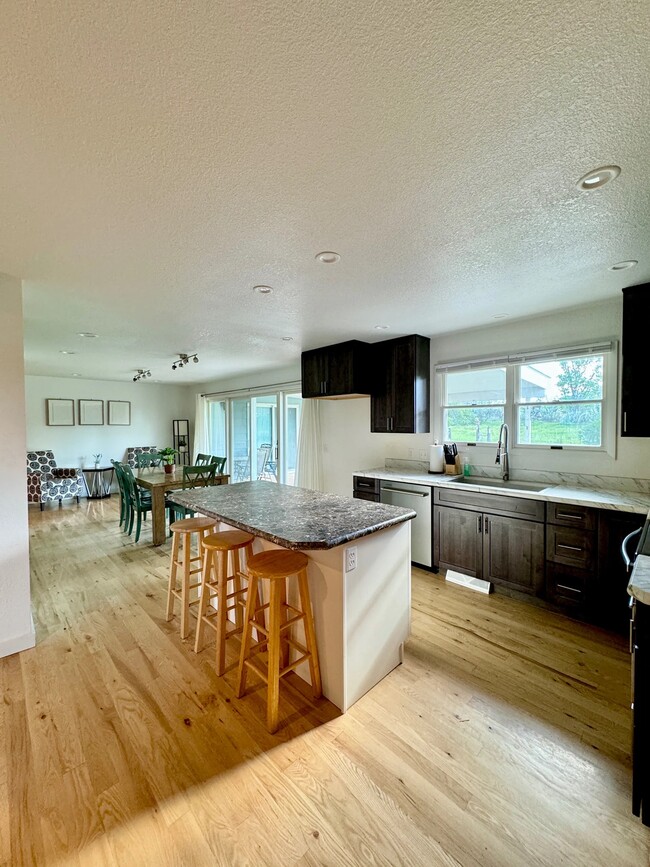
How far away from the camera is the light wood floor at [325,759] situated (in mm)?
1239

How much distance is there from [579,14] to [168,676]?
3114mm

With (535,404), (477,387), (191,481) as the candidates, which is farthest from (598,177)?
(191,481)

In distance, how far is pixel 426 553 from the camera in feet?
11.4

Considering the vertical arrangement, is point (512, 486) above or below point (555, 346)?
below

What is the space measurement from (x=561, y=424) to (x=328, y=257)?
8.56 feet

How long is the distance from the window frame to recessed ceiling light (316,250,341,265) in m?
2.20

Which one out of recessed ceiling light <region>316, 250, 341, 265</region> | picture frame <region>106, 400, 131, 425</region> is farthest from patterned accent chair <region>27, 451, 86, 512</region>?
recessed ceiling light <region>316, 250, 341, 265</region>

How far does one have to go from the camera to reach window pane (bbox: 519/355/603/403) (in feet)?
9.90

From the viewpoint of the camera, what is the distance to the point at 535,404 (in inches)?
131

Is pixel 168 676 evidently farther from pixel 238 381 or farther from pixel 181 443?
pixel 181 443

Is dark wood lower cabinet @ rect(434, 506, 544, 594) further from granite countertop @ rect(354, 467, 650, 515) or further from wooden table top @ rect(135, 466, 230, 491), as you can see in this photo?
wooden table top @ rect(135, 466, 230, 491)

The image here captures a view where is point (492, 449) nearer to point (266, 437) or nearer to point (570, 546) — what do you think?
point (570, 546)

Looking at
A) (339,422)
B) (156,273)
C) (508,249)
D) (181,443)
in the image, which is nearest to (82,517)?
(181,443)

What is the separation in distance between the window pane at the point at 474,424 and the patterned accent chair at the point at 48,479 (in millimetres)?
6751
